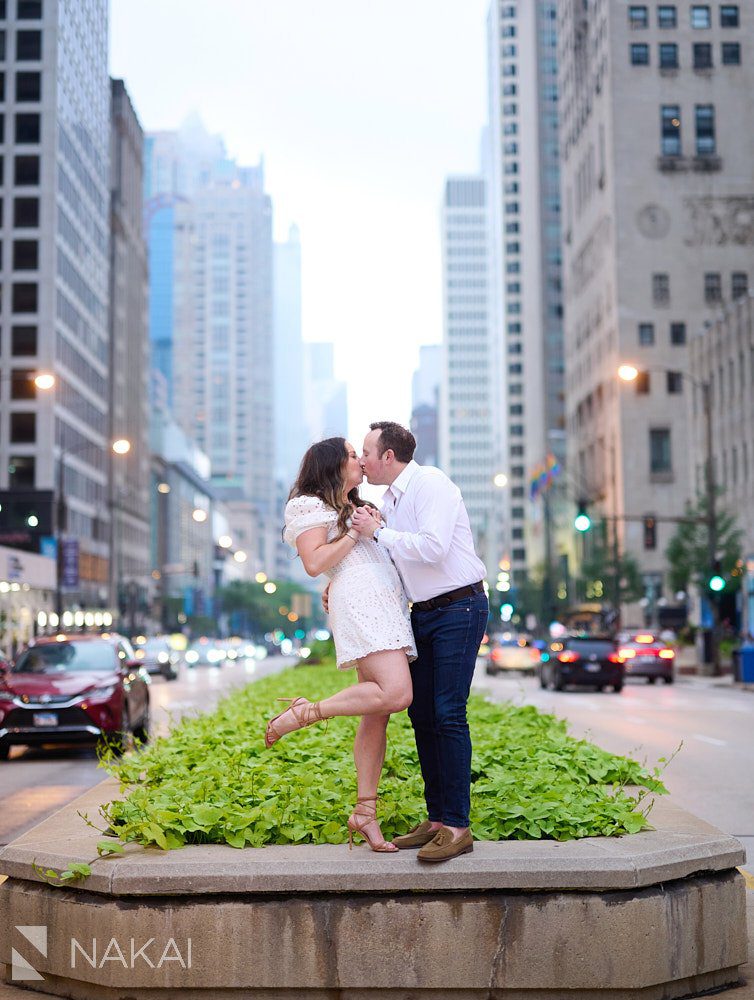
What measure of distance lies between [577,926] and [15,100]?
96.8 meters

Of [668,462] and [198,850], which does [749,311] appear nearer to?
[668,462]

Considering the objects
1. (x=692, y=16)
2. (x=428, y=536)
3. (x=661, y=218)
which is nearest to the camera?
(x=428, y=536)

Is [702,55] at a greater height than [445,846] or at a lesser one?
greater

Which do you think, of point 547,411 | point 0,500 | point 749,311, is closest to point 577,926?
point 749,311

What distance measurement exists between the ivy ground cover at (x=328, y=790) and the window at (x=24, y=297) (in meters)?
85.8

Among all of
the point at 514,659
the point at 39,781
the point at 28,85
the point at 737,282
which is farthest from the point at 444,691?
the point at 737,282

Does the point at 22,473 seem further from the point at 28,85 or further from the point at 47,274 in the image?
the point at 28,85

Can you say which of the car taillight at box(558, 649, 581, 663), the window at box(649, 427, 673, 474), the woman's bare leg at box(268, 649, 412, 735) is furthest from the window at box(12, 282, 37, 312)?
the woman's bare leg at box(268, 649, 412, 735)

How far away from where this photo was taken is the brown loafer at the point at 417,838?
671 cm


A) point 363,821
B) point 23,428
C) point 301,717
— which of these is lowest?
point 363,821

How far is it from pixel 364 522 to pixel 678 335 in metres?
100

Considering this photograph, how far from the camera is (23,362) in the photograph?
93125mm

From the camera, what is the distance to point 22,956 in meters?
6.37

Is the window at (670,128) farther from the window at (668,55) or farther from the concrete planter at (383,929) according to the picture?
the concrete planter at (383,929)
